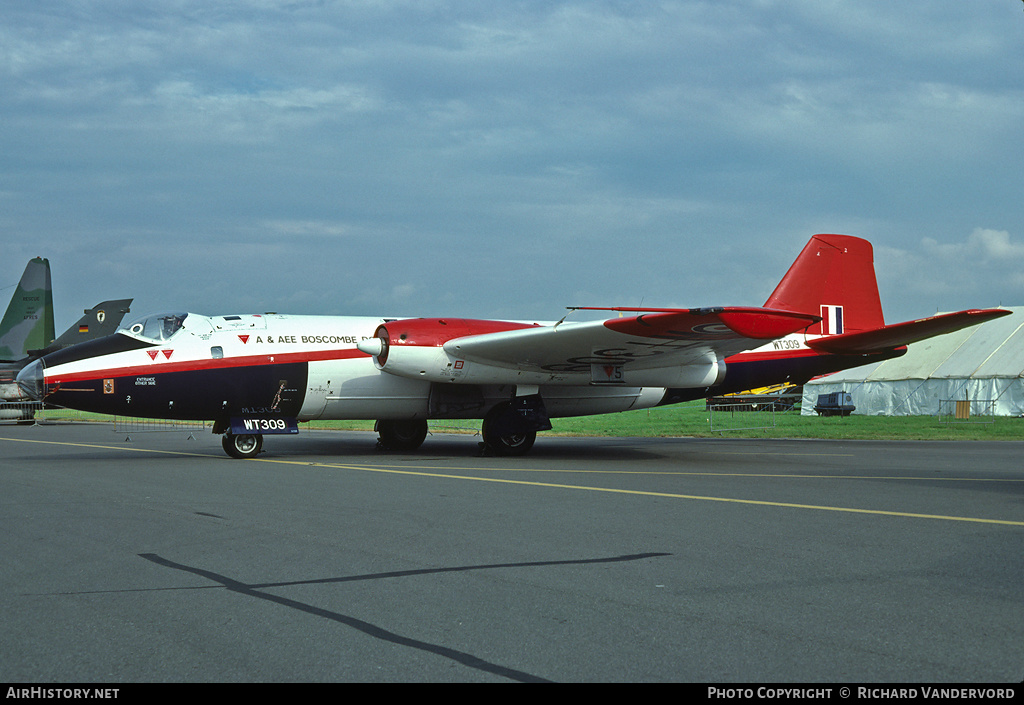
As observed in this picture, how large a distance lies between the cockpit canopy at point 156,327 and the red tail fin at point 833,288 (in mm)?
14239

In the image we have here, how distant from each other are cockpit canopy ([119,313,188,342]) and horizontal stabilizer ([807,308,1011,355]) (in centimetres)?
1454

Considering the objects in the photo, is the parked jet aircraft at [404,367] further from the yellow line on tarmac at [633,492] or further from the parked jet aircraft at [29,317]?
the parked jet aircraft at [29,317]

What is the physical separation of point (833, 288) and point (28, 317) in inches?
1489

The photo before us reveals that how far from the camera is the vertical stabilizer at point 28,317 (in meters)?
40.8

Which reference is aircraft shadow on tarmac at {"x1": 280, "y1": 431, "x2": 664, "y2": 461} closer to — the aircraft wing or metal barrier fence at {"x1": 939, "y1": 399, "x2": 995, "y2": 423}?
the aircraft wing

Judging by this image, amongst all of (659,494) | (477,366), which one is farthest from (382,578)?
(477,366)

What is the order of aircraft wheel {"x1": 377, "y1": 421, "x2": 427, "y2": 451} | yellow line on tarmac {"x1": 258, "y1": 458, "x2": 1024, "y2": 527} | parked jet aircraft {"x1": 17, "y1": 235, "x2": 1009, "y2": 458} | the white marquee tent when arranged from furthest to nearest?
the white marquee tent → aircraft wheel {"x1": 377, "y1": 421, "x2": 427, "y2": 451} → parked jet aircraft {"x1": 17, "y1": 235, "x2": 1009, "y2": 458} → yellow line on tarmac {"x1": 258, "y1": 458, "x2": 1024, "y2": 527}

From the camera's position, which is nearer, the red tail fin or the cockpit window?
the cockpit window

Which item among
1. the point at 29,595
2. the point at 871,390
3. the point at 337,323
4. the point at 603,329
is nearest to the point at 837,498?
the point at 603,329

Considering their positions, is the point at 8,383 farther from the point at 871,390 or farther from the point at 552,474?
the point at 871,390

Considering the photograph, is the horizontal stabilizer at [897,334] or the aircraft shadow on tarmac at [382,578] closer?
the aircraft shadow on tarmac at [382,578]

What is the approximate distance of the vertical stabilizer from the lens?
4084 centimetres

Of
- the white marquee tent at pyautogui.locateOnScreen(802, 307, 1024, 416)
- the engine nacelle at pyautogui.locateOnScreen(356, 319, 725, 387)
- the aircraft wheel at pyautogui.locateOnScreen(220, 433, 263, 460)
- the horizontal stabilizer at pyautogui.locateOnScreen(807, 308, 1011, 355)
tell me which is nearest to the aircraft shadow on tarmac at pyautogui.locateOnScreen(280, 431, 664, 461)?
the aircraft wheel at pyautogui.locateOnScreen(220, 433, 263, 460)

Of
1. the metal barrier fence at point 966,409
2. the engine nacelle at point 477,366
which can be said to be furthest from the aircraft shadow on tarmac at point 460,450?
the metal barrier fence at point 966,409
